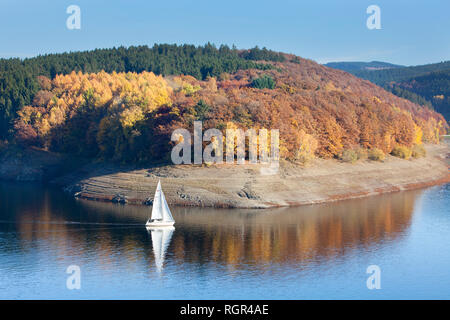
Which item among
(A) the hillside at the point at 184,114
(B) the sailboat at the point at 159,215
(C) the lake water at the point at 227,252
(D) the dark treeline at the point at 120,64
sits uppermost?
(D) the dark treeline at the point at 120,64

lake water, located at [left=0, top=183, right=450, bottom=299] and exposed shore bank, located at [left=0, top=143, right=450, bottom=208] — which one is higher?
exposed shore bank, located at [left=0, top=143, right=450, bottom=208]

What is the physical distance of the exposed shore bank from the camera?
78.4 m

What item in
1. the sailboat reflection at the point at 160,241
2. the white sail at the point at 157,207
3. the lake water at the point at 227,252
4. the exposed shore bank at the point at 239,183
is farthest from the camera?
the exposed shore bank at the point at 239,183

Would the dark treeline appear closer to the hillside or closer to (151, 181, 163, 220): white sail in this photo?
the hillside

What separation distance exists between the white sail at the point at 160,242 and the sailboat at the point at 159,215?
57cm

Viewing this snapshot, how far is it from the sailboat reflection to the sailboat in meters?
0.49

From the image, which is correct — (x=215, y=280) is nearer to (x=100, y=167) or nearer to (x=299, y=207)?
(x=299, y=207)

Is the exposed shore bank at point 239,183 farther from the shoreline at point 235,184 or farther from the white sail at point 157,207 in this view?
the white sail at point 157,207

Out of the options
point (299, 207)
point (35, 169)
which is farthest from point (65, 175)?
point (299, 207)

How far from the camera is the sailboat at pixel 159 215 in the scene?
6240 centimetres

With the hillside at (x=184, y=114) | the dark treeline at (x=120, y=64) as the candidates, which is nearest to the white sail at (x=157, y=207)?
the hillside at (x=184, y=114)

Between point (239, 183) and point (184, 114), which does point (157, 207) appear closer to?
point (239, 183)

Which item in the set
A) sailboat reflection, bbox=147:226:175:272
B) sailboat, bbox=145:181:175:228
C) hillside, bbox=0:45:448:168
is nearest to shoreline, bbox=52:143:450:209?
hillside, bbox=0:45:448:168
